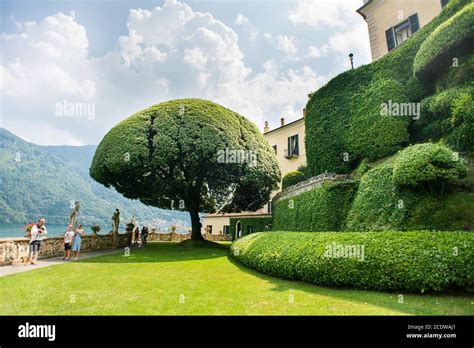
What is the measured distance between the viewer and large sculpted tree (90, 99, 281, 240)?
794 inches

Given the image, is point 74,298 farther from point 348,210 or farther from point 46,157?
point 46,157

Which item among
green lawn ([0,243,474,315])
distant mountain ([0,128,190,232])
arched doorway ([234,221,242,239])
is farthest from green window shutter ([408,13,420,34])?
distant mountain ([0,128,190,232])

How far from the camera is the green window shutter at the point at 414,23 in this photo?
1773 cm

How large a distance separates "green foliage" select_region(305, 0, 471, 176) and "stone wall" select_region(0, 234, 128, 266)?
16.1 m

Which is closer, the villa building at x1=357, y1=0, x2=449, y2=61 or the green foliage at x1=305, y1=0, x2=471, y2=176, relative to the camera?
the green foliage at x1=305, y1=0, x2=471, y2=176

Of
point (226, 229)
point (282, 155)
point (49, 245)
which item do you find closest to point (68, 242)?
point (49, 245)

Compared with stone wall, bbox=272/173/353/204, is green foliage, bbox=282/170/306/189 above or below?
above

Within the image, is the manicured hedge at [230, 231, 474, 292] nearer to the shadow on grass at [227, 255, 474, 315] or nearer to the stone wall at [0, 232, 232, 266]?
the shadow on grass at [227, 255, 474, 315]

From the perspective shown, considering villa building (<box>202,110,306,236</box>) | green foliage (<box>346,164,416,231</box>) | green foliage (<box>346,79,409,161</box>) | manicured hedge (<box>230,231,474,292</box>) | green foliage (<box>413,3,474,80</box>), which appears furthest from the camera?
villa building (<box>202,110,306,236</box>)

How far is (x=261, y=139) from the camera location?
82.1 ft

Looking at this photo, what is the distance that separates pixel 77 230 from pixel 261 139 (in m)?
16.0

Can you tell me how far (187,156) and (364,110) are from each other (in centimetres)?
1221
